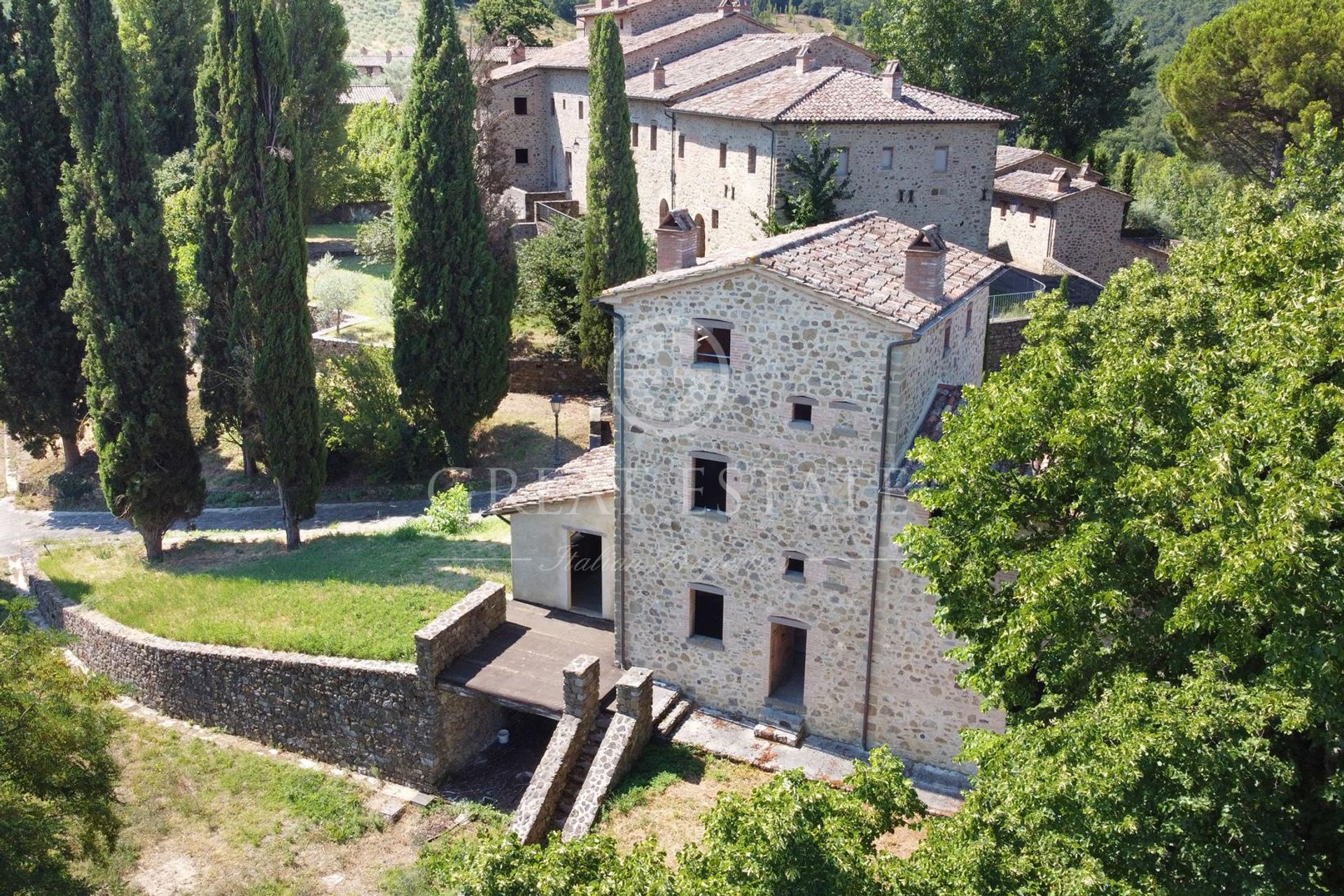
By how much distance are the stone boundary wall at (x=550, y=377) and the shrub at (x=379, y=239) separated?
9485mm

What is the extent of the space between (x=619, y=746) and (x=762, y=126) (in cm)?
2319

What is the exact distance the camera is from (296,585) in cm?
2327

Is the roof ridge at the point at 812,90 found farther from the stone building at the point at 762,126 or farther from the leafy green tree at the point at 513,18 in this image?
the leafy green tree at the point at 513,18

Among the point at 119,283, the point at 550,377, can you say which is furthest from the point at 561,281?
the point at 119,283

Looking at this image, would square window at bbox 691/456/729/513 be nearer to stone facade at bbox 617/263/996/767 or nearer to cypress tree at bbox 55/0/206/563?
stone facade at bbox 617/263/996/767

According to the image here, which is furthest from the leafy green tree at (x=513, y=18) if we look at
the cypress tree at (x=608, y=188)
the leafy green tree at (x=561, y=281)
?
the cypress tree at (x=608, y=188)

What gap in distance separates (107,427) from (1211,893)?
2429 cm

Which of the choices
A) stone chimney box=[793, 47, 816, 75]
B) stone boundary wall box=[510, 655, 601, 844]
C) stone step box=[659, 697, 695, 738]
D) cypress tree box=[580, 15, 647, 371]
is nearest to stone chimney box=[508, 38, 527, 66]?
stone chimney box=[793, 47, 816, 75]

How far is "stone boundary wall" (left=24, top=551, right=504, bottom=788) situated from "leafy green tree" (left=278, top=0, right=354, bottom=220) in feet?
89.2

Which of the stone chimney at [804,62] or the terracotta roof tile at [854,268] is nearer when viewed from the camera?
the terracotta roof tile at [854,268]

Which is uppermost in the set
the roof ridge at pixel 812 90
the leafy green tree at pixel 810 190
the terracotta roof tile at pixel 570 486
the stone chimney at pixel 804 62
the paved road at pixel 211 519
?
the stone chimney at pixel 804 62

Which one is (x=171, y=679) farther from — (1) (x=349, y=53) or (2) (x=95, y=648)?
(1) (x=349, y=53)

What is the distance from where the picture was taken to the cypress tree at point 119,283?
2483cm

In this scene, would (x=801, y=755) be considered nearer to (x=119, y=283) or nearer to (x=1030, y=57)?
(x=119, y=283)
